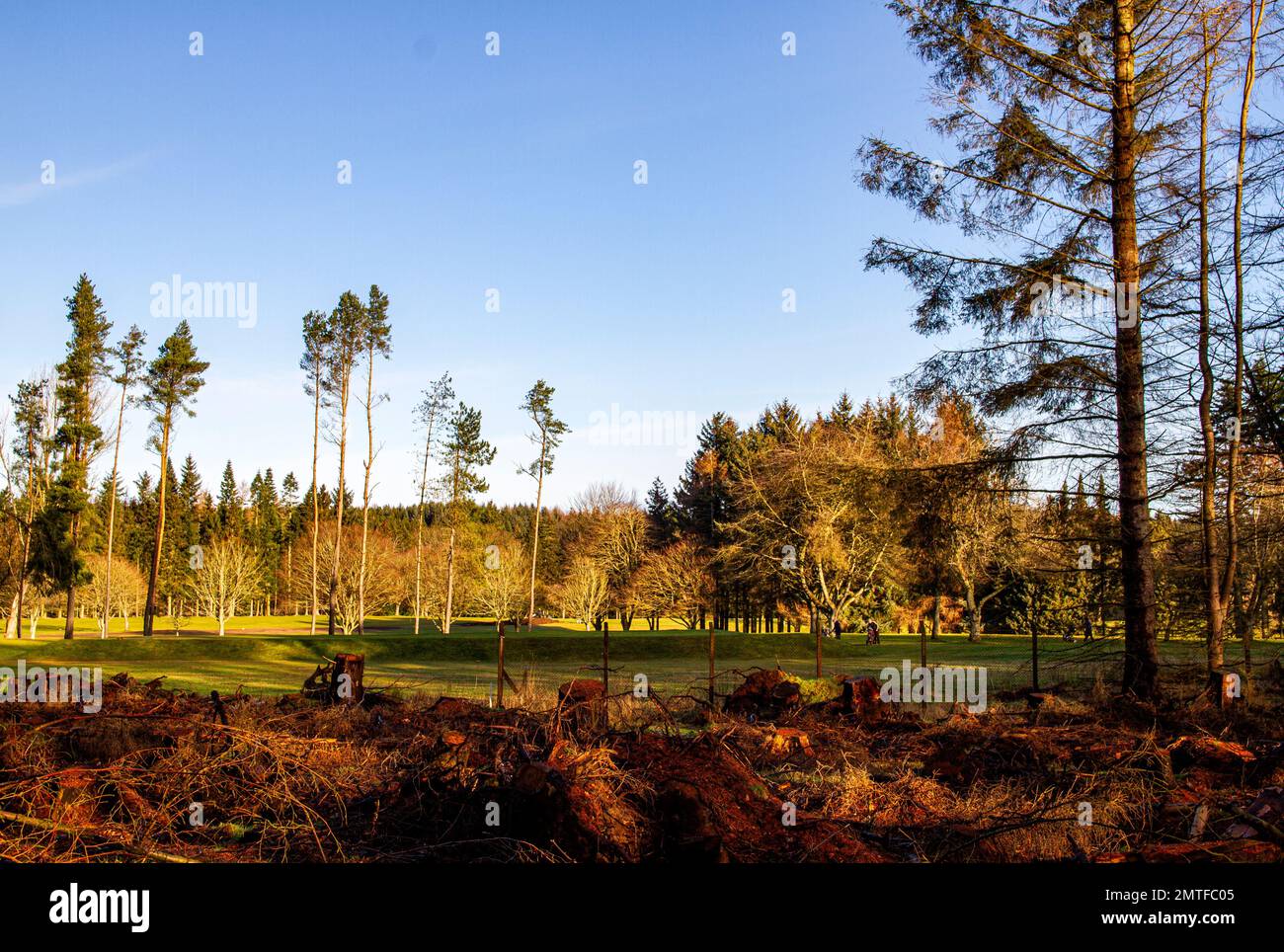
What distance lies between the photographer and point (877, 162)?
1319 centimetres

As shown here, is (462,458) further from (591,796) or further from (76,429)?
(591,796)

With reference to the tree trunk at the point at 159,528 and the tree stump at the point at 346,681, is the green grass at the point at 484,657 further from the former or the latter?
the tree stump at the point at 346,681

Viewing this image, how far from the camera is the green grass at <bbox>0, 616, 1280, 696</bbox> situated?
2152 centimetres

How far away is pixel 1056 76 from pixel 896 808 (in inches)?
456

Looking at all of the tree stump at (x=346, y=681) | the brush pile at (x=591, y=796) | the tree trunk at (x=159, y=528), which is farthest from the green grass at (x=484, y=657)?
the brush pile at (x=591, y=796)

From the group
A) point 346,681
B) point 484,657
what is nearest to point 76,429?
point 484,657

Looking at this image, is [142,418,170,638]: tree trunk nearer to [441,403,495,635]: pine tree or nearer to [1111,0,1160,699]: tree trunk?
[441,403,495,635]: pine tree

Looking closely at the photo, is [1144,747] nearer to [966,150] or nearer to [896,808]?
[896,808]

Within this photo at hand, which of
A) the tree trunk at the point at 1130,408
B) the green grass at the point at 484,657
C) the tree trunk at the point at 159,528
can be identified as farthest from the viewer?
the tree trunk at the point at 159,528

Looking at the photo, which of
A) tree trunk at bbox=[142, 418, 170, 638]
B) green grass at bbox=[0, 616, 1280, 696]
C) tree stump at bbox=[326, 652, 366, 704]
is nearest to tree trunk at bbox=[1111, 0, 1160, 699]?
green grass at bbox=[0, 616, 1280, 696]

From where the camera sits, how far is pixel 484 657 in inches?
1271

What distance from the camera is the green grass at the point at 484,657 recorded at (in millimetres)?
21516

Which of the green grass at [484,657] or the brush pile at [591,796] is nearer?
the brush pile at [591,796]
